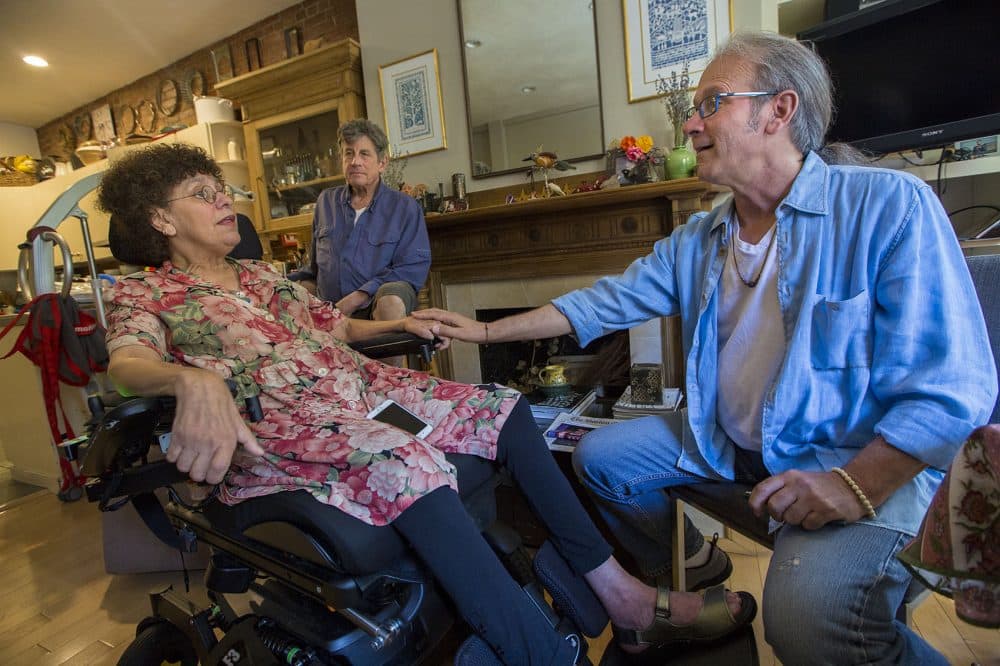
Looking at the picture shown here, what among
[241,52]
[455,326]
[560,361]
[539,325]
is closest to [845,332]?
[539,325]

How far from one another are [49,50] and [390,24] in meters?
2.93

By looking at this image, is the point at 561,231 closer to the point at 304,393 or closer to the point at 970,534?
the point at 304,393

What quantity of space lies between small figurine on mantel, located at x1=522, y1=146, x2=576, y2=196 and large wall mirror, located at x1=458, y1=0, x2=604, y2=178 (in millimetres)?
54

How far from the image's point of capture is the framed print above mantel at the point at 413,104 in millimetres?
2852

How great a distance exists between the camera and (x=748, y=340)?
1.02 metres

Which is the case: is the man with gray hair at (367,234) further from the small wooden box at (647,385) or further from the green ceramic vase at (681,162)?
the green ceramic vase at (681,162)

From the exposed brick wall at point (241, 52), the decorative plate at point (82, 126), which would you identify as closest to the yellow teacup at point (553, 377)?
the exposed brick wall at point (241, 52)

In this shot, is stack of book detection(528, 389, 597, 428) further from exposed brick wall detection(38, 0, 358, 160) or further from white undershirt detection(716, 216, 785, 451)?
exposed brick wall detection(38, 0, 358, 160)

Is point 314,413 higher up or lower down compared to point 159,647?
higher up

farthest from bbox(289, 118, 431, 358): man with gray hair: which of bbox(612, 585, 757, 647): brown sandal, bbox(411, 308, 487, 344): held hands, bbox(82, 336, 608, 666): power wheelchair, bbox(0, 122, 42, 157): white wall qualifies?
bbox(0, 122, 42, 157): white wall

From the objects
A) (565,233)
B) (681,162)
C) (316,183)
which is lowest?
(565,233)

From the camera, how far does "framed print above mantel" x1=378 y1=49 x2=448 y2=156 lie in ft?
9.36

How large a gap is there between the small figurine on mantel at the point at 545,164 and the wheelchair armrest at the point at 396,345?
1.45 m

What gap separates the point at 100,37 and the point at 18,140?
104 inches
